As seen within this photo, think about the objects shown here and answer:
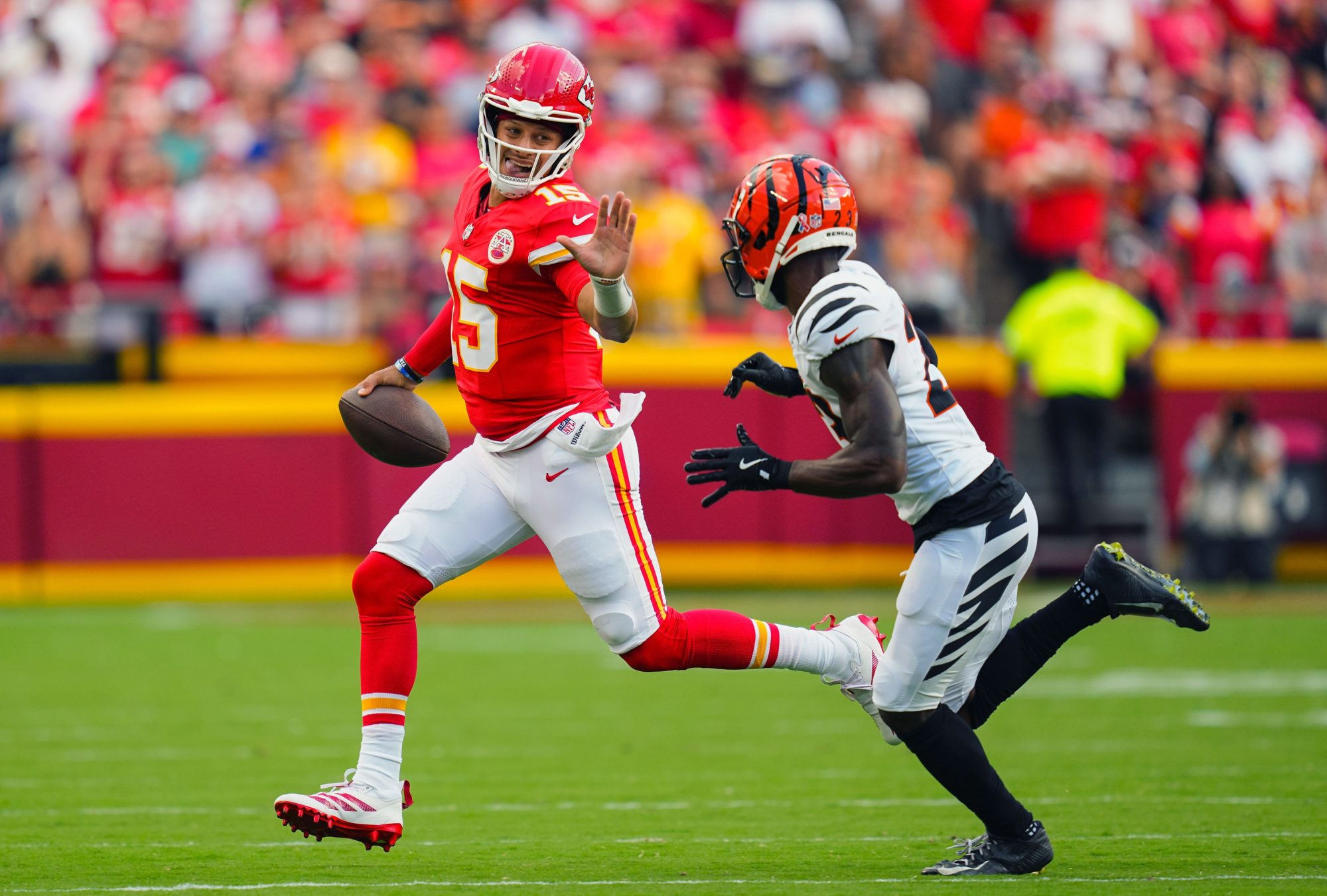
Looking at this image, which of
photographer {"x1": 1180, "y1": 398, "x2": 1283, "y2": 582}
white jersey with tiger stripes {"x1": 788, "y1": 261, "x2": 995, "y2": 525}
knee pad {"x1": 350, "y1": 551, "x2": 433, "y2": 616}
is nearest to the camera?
white jersey with tiger stripes {"x1": 788, "y1": 261, "x2": 995, "y2": 525}

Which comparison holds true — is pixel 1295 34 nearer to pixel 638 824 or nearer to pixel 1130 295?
pixel 1130 295

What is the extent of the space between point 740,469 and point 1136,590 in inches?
45.7

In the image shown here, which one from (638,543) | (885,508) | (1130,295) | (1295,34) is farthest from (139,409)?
(1295,34)

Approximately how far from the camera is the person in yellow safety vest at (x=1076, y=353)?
36.9 ft

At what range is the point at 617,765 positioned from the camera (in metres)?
6.46

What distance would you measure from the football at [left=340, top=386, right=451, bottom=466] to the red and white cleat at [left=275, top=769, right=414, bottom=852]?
927mm

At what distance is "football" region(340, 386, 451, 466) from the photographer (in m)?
5.10

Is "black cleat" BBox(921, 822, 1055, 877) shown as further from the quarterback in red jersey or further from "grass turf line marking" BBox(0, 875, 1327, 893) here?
the quarterback in red jersey

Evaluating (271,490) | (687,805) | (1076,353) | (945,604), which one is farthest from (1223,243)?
(945,604)

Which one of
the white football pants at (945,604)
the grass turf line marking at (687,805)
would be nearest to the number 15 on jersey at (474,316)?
the white football pants at (945,604)

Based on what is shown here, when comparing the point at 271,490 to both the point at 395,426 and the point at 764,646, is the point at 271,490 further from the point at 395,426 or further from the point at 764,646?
the point at 764,646

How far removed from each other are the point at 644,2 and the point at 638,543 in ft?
32.7

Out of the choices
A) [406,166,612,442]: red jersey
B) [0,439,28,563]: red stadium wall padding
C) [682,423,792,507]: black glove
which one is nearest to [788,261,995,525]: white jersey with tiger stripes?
[682,423,792,507]: black glove

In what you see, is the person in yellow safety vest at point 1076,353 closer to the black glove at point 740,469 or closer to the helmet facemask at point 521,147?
the helmet facemask at point 521,147
